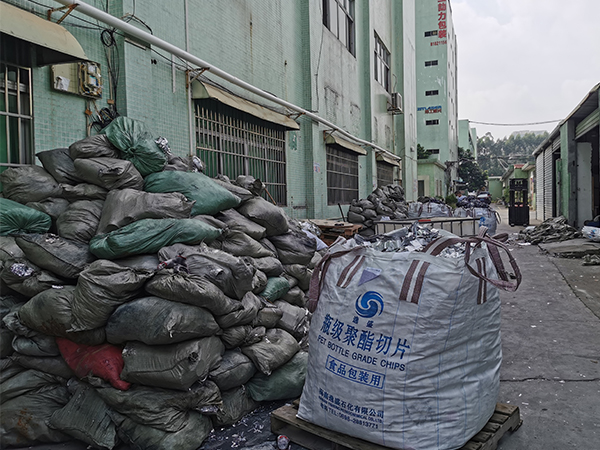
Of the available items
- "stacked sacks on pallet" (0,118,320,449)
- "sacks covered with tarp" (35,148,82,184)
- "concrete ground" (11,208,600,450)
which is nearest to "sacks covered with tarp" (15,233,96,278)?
"stacked sacks on pallet" (0,118,320,449)

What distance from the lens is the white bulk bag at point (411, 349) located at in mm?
1974

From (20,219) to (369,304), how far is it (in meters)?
2.24

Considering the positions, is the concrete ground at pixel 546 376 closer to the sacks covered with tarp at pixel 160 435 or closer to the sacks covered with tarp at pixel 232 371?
the sacks covered with tarp at pixel 160 435

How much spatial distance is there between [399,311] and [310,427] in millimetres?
793

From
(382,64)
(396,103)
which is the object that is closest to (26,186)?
(396,103)

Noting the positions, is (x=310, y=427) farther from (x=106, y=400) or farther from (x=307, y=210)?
(x=307, y=210)

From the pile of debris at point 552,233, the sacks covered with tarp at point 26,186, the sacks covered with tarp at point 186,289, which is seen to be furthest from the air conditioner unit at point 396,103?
the sacks covered with tarp at point 186,289

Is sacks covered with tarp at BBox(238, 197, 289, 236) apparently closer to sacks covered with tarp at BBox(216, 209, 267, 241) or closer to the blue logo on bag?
sacks covered with tarp at BBox(216, 209, 267, 241)

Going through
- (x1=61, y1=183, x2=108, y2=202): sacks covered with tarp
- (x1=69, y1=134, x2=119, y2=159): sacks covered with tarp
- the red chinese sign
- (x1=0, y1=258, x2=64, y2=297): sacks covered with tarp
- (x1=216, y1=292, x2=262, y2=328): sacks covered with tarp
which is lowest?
(x1=216, y1=292, x2=262, y2=328): sacks covered with tarp

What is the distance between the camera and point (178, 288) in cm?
236

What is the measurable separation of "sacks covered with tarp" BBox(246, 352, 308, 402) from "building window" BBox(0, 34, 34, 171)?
2651 millimetres

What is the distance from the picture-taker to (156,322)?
2.30m

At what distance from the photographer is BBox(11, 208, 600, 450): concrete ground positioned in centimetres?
244

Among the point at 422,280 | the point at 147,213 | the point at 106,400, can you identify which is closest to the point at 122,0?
the point at 147,213
